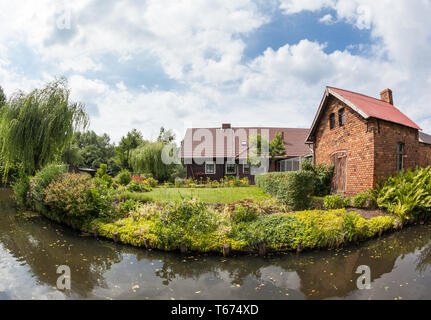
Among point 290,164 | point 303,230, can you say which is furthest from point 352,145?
point 290,164

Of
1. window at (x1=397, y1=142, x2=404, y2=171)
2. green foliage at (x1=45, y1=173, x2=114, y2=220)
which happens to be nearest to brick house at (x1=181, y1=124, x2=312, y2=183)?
window at (x1=397, y1=142, x2=404, y2=171)

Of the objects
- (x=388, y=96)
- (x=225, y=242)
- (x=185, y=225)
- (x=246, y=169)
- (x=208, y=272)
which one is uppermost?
(x=388, y=96)

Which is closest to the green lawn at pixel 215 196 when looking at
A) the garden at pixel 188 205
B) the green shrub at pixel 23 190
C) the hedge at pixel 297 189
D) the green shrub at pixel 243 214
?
the garden at pixel 188 205

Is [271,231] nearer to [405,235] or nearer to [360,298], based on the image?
[360,298]

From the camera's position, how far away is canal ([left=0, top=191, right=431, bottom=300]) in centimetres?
416

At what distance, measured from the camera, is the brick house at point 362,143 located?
10047 millimetres

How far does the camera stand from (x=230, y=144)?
25812mm

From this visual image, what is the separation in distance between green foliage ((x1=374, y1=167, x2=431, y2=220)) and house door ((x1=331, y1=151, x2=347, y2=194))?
2.05 meters

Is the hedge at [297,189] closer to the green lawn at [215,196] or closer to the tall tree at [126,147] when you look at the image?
the green lawn at [215,196]

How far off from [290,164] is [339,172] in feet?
28.7

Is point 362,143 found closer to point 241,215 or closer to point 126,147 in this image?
point 241,215

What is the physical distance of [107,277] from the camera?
15.8ft

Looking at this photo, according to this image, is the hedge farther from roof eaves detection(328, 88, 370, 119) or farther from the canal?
roof eaves detection(328, 88, 370, 119)
